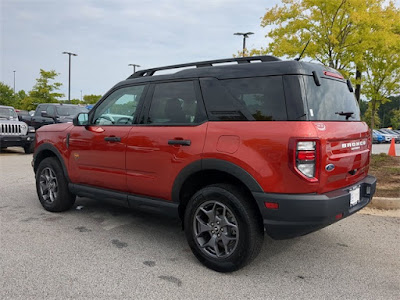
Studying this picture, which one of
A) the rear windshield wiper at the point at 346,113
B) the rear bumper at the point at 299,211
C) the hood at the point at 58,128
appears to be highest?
the rear windshield wiper at the point at 346,113

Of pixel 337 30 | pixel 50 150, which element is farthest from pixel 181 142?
pixel 337 30

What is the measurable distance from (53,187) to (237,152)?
3157mm

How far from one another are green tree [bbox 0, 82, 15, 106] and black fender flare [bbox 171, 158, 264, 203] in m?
58.6

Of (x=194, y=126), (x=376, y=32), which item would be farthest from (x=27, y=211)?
(x=376, y=32)

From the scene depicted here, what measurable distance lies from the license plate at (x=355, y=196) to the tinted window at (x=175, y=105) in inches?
60.8

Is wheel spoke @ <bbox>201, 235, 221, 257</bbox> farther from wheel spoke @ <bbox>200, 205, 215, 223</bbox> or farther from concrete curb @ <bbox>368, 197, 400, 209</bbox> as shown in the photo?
concrete curb @ <bbox>368, 197, 400, 209</bbox>

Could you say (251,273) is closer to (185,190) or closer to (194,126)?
(185,190)

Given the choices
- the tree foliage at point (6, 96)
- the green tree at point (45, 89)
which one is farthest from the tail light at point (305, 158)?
the tree foliage at point (6, 96)

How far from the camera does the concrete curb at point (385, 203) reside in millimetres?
5461

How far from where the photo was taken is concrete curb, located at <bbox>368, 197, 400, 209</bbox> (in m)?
5.46

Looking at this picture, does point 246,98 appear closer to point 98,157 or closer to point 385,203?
point 98,157

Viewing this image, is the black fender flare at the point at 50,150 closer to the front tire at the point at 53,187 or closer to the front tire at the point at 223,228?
the front tire at the point at 53,187

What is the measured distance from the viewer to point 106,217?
496 centimetres

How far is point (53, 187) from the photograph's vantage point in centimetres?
509
